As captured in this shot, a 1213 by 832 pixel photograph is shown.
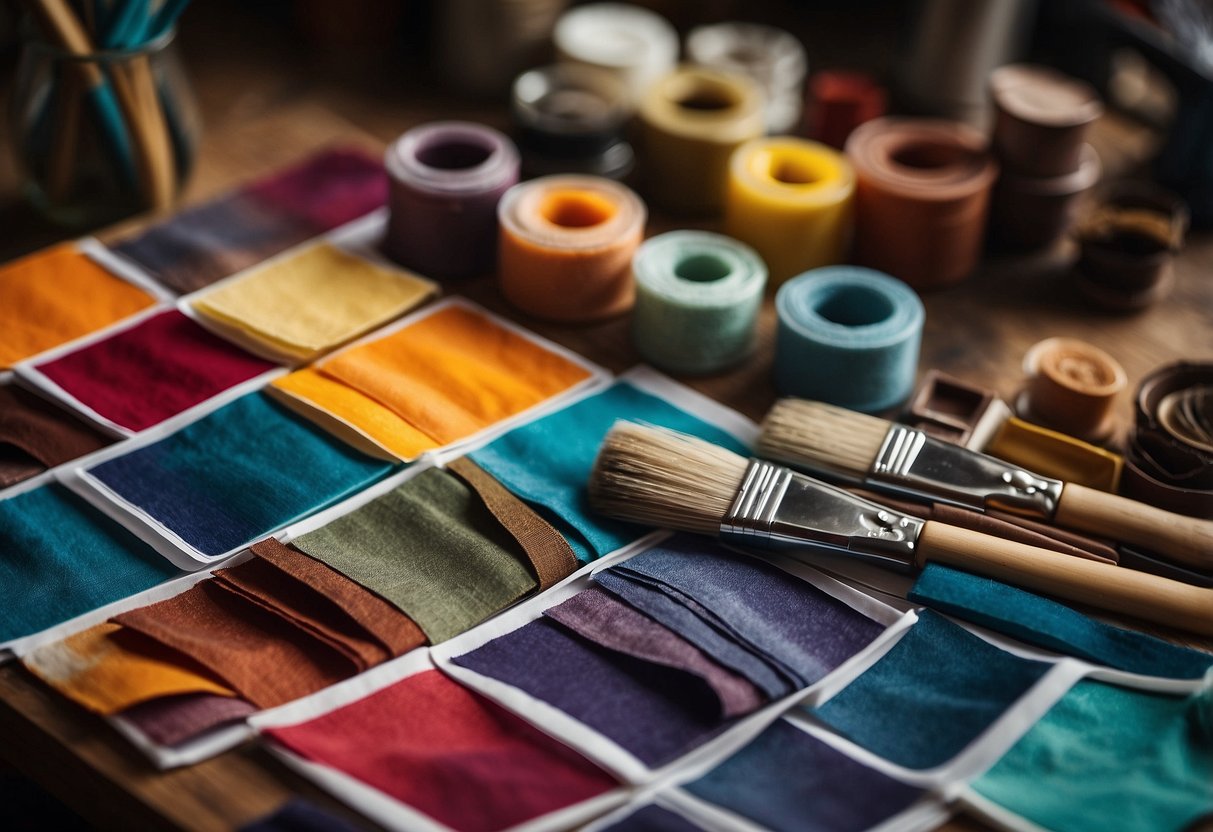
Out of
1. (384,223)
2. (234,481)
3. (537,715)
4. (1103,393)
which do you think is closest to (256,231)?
(384,223)

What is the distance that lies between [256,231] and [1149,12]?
2.69ft

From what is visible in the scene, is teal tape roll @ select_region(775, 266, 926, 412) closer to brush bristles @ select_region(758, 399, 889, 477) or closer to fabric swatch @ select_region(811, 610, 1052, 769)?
brush bristles @ select_region(758, 399, 889, 477)

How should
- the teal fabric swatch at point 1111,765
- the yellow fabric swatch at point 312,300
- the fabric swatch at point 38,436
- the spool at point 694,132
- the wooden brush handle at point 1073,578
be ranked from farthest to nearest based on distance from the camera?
the spool at point 694,132
the yellow fabric swatch at point 312,300
the fabric swatch at point 38,436
the wooden brush handle at point 1073,578
the teal fabric swatch at point 1111,765

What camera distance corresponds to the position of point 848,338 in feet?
3.15

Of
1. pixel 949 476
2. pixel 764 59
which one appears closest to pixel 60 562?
pixel 949 476

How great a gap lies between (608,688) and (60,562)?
14.0 inches

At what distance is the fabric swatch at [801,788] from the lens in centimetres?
71

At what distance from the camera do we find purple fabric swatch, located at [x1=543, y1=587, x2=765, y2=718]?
0.76 metres

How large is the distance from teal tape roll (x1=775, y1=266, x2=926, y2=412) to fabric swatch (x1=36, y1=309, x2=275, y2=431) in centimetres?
39

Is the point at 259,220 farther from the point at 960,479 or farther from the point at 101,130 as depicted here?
the point at 960,479

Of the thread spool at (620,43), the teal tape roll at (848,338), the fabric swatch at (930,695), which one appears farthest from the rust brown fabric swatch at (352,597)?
the thread spool at (620,43)

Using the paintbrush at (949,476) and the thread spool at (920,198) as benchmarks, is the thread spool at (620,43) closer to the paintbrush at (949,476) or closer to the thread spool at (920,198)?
the thread spool at (920,198)

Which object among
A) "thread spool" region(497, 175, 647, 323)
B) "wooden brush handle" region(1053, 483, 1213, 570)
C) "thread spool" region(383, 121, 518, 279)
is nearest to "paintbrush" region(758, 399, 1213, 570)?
"wooden brush handle" region(1053, 483, 1213, 570)

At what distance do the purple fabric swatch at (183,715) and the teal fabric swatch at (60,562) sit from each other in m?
0.10
